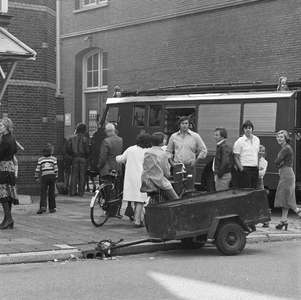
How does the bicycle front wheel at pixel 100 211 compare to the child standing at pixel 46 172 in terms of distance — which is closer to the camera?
the bicycle front wheel at pixel 100 211

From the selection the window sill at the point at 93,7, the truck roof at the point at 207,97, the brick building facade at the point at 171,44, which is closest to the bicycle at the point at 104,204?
the truck roof at the point at 207,97

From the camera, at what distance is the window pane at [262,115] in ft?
49.1

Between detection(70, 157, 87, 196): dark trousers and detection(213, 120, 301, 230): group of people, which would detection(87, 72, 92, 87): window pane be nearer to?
detection(70, 157, 87, 196): dark trousers

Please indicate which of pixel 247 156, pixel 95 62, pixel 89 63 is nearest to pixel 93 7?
pixel 95 62

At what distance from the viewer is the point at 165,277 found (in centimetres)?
768

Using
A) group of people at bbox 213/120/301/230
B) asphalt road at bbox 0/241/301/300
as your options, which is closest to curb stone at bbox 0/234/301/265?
asphalt road at bbox 0/241/301/300

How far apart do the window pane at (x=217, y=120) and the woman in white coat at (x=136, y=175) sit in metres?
4.35

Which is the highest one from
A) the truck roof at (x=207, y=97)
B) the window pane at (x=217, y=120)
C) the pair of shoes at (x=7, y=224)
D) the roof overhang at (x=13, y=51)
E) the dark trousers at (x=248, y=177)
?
the roof overhang at (x=13, y=51)

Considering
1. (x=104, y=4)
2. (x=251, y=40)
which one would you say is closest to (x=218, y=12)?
(x=251, y=40)

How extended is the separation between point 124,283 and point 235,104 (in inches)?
357

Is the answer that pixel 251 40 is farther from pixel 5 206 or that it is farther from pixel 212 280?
pixel 212 280

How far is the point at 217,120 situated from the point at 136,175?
471cm

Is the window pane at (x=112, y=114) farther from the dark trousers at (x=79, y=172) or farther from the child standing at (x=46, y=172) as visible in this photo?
the child standing at (x=46, y=172)

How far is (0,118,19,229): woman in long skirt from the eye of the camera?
11.1 m
